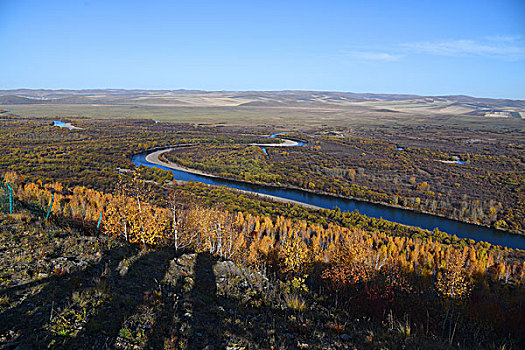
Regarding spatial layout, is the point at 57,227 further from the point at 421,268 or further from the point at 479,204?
the point at 479,204

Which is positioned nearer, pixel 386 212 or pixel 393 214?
pixel 393 214

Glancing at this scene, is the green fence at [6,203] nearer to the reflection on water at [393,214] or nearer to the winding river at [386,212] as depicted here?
the winding river at [386,212]

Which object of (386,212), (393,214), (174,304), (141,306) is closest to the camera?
(141,306)

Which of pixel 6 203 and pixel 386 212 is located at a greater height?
pixel 6 203

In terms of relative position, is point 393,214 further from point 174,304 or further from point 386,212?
point 174,304

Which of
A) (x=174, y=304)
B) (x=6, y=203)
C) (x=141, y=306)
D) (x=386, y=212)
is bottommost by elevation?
(x=386, y=212)

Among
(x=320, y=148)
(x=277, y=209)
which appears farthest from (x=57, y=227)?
(x=320, y=148)

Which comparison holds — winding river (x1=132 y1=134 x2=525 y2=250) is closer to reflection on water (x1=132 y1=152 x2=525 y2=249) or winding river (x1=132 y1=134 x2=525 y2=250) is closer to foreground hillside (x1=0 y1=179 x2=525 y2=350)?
reflection on water (x1=132 y1=152 x2=525 y2=249)

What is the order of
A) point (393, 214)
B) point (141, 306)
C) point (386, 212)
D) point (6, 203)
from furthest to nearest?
point (386, 212) < point (393, 214) < point (6, 203) < point (141, 306)

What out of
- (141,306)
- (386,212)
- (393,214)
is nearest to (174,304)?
(141,306)
